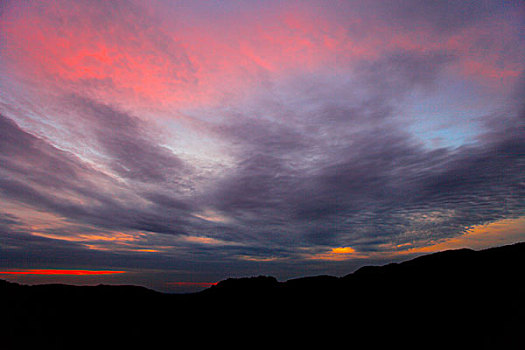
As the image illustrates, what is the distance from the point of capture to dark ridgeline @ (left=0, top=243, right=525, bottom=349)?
26.7m

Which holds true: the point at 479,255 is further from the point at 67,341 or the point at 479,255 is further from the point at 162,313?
the point at 67,341

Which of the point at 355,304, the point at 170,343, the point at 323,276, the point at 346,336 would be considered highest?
the point at 323,276

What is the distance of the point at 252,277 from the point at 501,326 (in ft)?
196

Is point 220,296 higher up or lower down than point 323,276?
lower down

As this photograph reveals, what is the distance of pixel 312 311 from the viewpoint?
148ft

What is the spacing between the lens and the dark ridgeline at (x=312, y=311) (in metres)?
26.7

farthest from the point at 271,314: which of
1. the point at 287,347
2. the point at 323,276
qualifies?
the point at 323,276

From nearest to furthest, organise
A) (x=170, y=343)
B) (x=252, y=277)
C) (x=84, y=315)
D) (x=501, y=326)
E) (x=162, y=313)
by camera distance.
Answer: (x=501, y=326) → (x=170, y=343) → (x=84, y=315) → (x=162, y=313) → (x=252, y=277)

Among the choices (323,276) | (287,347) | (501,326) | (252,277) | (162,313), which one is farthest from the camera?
(252,277)

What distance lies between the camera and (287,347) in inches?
1585

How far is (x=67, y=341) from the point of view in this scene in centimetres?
4238

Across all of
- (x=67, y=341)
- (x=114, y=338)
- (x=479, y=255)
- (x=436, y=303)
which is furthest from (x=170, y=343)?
(x=479, y=255)

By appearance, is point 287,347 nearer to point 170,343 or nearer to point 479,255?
point 170,343

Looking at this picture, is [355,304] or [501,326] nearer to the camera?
[501,326]
